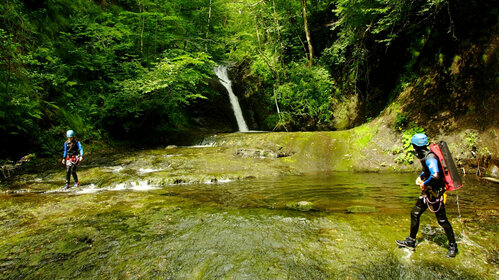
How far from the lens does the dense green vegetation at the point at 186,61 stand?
9.05 metres

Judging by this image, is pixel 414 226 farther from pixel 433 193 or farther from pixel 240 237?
pixel 240 237

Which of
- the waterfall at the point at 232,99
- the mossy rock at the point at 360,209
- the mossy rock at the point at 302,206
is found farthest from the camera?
the waterfall at the point at 232,99

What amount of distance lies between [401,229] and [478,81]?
336 inches

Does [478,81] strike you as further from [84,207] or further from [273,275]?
[84,207]

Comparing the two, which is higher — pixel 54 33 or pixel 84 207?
pixel 54 33

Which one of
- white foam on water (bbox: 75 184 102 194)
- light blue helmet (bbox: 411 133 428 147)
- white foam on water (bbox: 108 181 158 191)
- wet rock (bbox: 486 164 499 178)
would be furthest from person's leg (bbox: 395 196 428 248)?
white foam on water (bbox: 75 184 102 194)

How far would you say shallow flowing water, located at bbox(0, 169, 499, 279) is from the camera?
9.58ft

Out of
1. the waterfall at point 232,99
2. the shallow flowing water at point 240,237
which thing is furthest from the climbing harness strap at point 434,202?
the waterfall at point 232,99

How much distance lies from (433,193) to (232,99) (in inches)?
794

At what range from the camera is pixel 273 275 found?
→ 284cm

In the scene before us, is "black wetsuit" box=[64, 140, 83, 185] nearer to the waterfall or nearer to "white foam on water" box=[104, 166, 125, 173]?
"white foam on water" box=[104, 166, 125, 173]

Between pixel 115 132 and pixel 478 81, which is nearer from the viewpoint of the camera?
pixel 478 81

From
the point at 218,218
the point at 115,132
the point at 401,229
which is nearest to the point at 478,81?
the point at 401,229

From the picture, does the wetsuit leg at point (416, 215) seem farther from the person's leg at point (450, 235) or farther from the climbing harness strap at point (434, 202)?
the person's leg at point (450, 235)
